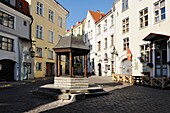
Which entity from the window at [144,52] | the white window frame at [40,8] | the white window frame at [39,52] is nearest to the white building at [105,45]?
the window at [144,52]

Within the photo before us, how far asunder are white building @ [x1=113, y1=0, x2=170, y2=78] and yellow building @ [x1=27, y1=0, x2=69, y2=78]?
10.8 metres

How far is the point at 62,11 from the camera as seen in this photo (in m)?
36.6

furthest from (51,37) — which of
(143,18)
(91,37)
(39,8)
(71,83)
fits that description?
(71,83)

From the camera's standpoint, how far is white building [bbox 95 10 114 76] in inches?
1208

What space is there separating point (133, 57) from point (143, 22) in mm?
4223

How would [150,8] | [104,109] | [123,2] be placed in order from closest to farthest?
1. [104,109]
2. [150,8]
3. [123,2]

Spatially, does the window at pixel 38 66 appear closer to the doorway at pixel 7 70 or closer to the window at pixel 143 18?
the doorway at pixel 7 70

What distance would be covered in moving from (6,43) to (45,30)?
10.5m

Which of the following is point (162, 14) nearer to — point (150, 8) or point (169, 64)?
point (150, 8)

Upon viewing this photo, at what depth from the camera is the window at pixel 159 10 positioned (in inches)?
717

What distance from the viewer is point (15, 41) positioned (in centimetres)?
2212

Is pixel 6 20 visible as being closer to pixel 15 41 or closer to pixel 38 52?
pixel 15 41

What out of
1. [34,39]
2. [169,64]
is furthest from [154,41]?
[34,39]

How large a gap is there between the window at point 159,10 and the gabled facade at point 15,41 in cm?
1491
